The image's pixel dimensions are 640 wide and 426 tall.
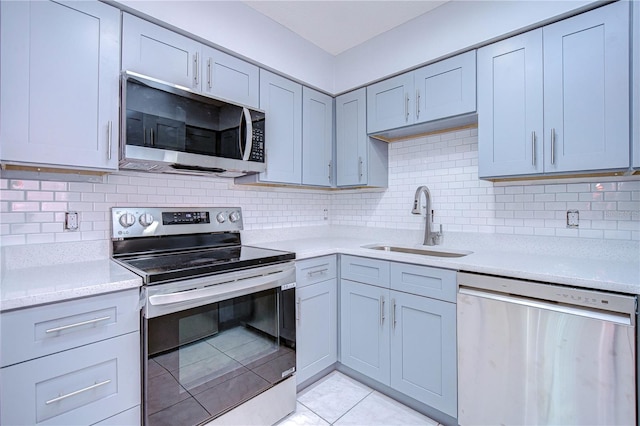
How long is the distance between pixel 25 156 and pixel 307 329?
173 centimetres

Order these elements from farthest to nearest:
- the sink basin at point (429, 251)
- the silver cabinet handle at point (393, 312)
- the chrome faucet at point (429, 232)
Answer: the chrome faucet at point (429, 232) → the sink basin at point (429, 251) → the silver cabinet handle at point (393, 312)

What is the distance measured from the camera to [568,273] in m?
1.35

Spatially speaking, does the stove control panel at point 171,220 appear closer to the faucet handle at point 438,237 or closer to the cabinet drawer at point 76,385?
the cabinet drawer at point 76,385

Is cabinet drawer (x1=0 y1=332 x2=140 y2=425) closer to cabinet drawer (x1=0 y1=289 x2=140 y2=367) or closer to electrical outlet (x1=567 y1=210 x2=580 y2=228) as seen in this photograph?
cabinet drawer (x1=0 y1=289 x2=140 y2=367)

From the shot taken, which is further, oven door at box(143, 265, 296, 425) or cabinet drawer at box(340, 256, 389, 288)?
cabinet drawer at box(340, 256, 389, 288)

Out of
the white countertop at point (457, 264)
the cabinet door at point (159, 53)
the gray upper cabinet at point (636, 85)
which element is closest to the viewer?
the white countertop at point (457, 264)

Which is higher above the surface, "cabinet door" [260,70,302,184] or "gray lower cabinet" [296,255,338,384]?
"cabinet door" [260,70,302,184]

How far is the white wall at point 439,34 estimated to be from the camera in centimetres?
172

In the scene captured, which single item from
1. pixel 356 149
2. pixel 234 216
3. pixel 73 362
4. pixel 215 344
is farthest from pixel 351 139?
pixel 73 362

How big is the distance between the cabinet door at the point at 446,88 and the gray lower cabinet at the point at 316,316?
1.28 m

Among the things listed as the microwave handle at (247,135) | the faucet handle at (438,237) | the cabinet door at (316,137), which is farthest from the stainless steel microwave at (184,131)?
the faucet handle at (438,237)

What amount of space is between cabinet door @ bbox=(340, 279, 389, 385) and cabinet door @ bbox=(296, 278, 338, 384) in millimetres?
70

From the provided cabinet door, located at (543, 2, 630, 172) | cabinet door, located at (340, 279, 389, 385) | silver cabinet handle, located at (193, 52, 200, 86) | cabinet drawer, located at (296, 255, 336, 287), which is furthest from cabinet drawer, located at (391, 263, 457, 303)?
silver cabinet handle, located at (193, 52, 200, 86)

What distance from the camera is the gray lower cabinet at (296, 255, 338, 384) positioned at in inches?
78.3
